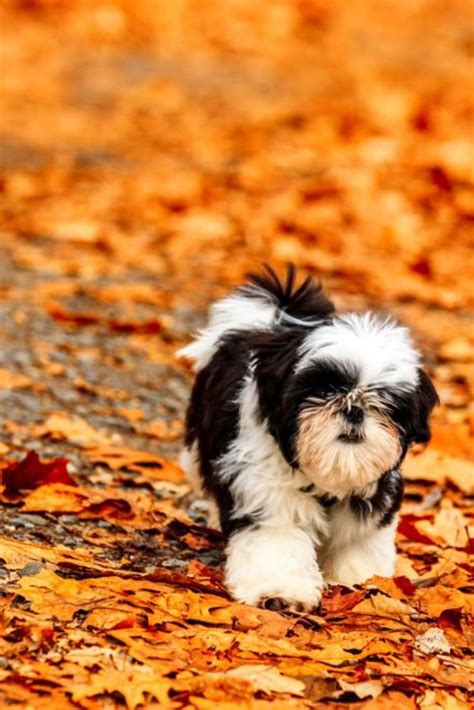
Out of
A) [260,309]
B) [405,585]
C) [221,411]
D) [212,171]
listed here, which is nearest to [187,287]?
[212,171]

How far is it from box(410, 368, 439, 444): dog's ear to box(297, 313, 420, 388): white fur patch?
5 cm

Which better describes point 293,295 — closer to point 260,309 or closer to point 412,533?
point 260,309

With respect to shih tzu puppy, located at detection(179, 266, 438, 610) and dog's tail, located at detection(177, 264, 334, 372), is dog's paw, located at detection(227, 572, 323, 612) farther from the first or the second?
dog's tail, located at detection(177, 264, 334, 372)

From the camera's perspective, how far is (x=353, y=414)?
4523 millimetres

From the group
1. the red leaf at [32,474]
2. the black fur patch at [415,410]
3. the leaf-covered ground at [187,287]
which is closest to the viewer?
the leaf-covered ground at [187,287]

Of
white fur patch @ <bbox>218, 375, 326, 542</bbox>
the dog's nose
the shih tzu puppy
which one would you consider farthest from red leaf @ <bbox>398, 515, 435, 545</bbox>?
the dog's nose

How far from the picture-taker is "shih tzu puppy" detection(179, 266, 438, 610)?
4.57 metres

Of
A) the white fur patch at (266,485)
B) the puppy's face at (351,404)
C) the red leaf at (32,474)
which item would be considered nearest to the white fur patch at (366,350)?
the puppy's face at (351,404)

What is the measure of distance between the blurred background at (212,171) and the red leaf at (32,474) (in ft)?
3.89

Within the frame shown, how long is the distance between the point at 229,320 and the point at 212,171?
28.6ft

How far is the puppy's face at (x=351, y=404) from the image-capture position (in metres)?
4.55

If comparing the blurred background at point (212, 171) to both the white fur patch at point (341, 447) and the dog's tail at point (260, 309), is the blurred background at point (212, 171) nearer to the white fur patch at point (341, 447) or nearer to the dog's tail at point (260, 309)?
the dog's tail at point (260, 309)

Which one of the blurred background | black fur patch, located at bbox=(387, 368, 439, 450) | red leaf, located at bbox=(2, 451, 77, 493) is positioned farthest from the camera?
the blurred background

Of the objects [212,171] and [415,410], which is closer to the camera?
[415,410]
